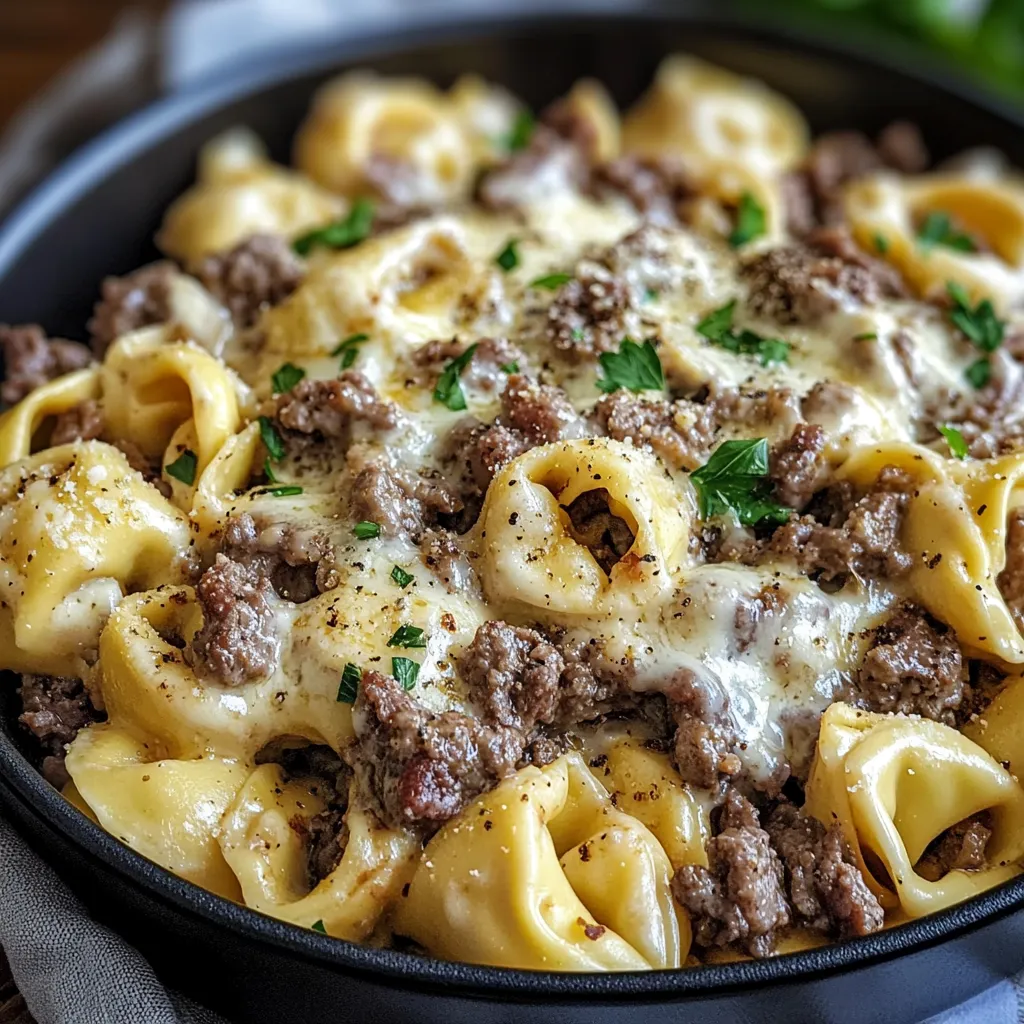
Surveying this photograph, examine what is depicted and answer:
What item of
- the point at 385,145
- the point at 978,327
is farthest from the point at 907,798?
the point at 385,145

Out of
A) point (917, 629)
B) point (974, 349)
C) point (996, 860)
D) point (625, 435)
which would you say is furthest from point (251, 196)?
point (996, 860)

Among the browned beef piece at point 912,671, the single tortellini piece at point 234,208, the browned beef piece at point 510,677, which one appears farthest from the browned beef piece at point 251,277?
the browned beef piece at point 912,671

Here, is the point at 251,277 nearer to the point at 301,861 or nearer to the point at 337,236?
the point at 337,236

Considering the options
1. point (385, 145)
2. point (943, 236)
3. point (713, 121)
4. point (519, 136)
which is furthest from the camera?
point (713, 121)

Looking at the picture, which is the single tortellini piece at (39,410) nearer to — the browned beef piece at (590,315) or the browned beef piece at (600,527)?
the browned beef piece at (590,315)

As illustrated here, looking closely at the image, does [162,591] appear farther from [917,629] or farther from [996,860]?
[996,860]

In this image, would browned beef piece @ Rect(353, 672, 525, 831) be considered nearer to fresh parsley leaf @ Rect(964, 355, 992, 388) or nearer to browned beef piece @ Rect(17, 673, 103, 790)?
browned beef piece @ Rect(17, 673, 103, 790)
